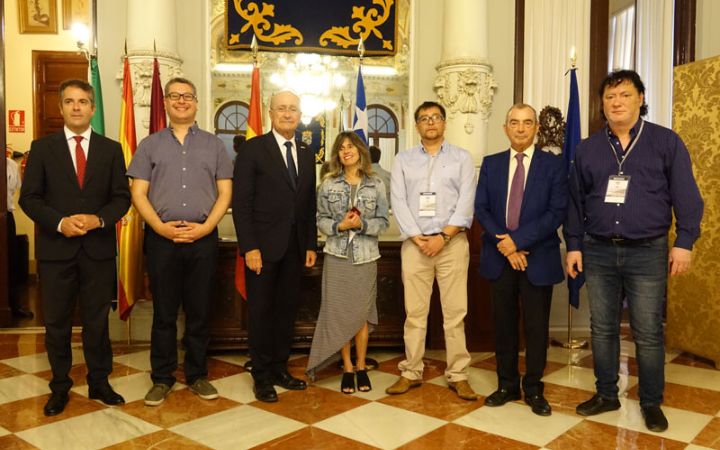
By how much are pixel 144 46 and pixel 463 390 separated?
10.6 feet

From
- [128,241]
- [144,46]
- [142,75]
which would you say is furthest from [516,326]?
[144,46]

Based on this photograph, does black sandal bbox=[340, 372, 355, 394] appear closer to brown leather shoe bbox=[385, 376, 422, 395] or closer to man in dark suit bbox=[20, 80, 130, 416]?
brown leather shoe bbox=[385, 376, 422, 395]

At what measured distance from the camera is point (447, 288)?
3.39 meters

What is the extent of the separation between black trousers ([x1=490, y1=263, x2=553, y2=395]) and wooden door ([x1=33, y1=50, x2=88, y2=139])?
6.61 meters

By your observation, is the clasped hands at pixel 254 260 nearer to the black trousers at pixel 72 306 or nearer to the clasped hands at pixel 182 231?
the clasped hands at pixel 182 231

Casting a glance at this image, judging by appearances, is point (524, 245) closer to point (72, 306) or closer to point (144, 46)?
point (72, 306)

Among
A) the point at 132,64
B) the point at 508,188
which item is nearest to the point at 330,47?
the point at 132,64

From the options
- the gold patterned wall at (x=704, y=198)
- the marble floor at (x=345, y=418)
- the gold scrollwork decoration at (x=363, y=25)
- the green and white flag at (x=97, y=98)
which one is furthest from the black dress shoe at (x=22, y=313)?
the gold patterned wall at (x=704, y=198)

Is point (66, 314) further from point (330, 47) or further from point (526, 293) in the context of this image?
point (330, 47)

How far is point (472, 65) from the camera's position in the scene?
4820mm

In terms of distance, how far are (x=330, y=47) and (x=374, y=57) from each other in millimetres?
407

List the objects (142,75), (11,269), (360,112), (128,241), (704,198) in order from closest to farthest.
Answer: (704,198) → (128,241) → (142,75) → (360,112) → (11,269)

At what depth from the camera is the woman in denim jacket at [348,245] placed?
11.2 feet

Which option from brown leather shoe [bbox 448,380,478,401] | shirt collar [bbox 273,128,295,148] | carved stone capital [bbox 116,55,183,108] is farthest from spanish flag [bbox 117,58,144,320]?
brown leather shoe [bbox 448,380,478,401]
